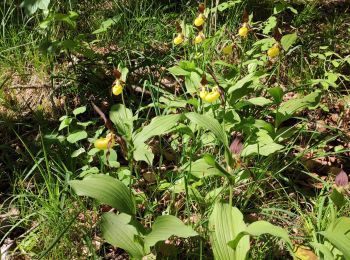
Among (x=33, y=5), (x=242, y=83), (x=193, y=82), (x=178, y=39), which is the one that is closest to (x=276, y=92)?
(x=242, y=83)

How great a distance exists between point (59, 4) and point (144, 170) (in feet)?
5.49

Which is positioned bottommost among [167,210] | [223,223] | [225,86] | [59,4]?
[167,210]

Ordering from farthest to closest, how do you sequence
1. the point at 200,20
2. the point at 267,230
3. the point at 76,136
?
the point at 200,20
the point at 76,136
the point at 267,230

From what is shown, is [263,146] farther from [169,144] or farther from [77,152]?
[77,152]

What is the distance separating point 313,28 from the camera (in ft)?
10.9

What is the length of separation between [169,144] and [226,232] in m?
0.87

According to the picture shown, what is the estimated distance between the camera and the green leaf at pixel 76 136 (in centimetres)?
211

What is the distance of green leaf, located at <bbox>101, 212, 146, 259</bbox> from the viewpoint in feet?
4.93

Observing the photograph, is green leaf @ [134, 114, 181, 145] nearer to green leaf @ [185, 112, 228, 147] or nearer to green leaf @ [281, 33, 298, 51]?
green leaf @ [185, 112, 228, 147]

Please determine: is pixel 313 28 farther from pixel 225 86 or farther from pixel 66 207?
pixel 66 207

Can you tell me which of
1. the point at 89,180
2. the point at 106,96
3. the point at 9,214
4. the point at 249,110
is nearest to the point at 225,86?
the point at 249,110

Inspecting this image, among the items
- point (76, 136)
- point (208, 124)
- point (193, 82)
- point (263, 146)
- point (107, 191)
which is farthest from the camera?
point (193, 82)

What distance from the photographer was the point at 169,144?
7.62 ft

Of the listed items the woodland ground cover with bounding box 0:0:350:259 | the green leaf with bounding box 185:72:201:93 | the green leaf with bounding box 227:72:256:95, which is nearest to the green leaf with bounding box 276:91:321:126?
the woodland ground cover with bounding box 0:0:350:259
